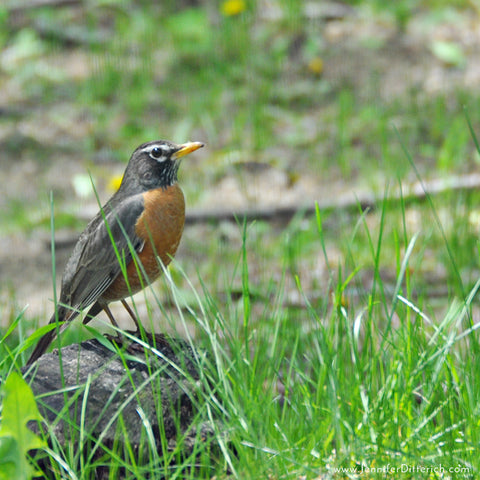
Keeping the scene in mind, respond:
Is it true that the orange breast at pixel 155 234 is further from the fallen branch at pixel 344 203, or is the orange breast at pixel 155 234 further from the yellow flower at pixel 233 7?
the yellow flower at pixel 233 7

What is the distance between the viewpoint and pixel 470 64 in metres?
7.71

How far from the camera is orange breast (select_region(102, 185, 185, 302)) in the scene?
3.54m

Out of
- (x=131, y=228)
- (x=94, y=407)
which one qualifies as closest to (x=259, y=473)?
(x=94, y=407)

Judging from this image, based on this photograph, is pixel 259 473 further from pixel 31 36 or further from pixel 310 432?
pixel 31 36

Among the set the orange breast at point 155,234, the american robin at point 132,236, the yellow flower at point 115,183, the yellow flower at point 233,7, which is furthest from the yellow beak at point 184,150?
the yellow flower at point 233,7

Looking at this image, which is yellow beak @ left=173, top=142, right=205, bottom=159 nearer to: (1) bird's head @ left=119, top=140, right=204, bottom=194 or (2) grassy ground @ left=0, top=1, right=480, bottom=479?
(1) bird's head @ left=119, top=140, right=204, bottom=194

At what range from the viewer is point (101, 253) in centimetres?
367

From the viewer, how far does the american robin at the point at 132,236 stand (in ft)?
11.7

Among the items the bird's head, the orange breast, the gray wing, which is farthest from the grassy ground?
the bird's head

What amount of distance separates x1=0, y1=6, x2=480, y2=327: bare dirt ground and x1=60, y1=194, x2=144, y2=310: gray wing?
62.7 inches

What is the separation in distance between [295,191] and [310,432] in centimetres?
405

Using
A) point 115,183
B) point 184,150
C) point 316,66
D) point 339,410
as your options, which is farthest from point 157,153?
point 316,66

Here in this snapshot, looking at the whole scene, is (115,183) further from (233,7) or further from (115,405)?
(115,405)

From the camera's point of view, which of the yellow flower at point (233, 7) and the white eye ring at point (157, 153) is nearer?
the white eye ring at point (157, 153)
